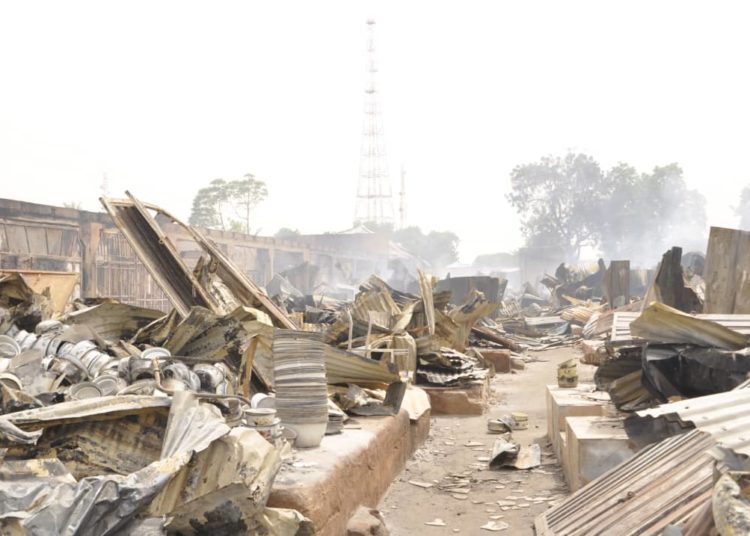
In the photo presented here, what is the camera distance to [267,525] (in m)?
2.94

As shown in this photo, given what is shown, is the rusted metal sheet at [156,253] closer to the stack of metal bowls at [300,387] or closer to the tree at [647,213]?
the stack of metal bowls at [300,387]

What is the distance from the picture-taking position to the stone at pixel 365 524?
4.27 m

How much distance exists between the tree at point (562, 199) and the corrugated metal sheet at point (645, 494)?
52.2 metres

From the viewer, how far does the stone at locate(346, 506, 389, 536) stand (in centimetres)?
427

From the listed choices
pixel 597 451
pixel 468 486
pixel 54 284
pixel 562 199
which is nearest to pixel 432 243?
pixel 562 199

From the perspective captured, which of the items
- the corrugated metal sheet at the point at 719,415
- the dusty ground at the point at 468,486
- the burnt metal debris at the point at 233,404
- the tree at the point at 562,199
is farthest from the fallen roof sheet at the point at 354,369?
the tree at the point at 562,199

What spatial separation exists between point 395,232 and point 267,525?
229 feet

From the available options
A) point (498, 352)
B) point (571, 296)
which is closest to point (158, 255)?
point (498, 352)

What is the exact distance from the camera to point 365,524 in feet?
14.2

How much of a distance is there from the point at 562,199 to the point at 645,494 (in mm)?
54378

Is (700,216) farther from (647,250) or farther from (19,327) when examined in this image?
(19,327)

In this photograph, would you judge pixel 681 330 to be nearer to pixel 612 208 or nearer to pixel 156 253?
pixel 156 253

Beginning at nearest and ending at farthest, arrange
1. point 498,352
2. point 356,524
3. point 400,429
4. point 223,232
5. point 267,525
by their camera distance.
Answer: point 267,525, point 356,524, point 400,429, point 498,352, point 223,232

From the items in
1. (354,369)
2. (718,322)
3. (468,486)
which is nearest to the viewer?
(718,322)
